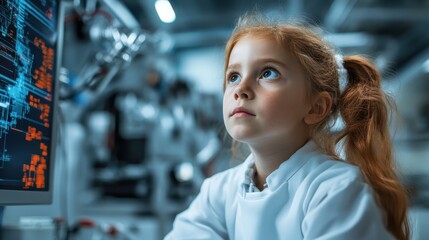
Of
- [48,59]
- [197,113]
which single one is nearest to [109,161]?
[197,113]

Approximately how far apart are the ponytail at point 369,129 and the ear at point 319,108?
3cm

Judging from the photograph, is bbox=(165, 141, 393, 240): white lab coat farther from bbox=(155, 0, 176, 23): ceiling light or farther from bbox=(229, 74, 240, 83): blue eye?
bbox=(155, 0, 176, 23): ceiling light

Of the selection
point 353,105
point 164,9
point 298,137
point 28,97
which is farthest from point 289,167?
point 164,9

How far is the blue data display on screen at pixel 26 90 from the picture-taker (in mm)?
800

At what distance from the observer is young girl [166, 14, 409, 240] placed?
78 cm

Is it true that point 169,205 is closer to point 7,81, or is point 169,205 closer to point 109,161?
point 109,161

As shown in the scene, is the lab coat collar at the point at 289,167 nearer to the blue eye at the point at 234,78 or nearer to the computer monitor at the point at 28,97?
the blue eye at the point at 234,78

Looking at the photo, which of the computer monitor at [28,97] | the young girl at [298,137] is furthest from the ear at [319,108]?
the computer monitor at [28,97]

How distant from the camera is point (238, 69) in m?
0.91

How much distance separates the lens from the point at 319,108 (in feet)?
3.06

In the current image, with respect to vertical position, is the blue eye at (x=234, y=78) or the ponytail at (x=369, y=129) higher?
the blue eye at (x=234, y=78)

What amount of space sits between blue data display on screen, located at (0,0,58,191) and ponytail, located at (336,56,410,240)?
647 millimetres

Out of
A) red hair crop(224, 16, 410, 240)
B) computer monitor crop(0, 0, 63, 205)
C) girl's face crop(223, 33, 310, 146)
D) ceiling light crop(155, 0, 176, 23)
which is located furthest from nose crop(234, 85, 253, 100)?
ceiling light crop(155, 0, 176, 23)

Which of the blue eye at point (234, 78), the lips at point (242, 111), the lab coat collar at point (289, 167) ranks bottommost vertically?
the lab coat collar at point (289, 167)
